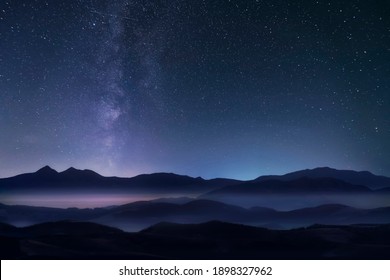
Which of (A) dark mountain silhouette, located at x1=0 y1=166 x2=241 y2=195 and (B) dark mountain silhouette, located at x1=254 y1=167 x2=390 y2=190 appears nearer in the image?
(B) dark mountain silhouette, located at x1=254 y1=167 x2=390 y2=190

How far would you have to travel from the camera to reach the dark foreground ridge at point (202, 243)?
610 cm

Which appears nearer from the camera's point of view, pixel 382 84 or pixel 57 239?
pixel 57 239

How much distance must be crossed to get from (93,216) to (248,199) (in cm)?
265

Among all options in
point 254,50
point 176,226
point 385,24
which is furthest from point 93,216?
point 385,24

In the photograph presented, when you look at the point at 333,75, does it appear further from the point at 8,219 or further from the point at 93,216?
the point at 8,219

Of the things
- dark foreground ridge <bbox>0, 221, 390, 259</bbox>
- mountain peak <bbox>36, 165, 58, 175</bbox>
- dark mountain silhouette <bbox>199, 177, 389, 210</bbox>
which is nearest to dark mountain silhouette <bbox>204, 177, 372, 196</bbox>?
dark mountain silhouette <bbox>199, 177, 389, 210</bbox>

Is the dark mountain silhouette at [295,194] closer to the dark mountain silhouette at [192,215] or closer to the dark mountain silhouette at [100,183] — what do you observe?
the dark mountain silhouette at [192,215]

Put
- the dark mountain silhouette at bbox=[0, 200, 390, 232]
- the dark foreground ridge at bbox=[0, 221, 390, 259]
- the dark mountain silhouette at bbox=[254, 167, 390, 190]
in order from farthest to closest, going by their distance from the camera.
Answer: the dark mountain silhouette at bbox=[254, 167, 390, 190], the dark mountain silhouette at bbox=[0, 200, 390, 232], the dark foreground ridge at bbox=[0, 221, 390, 259]

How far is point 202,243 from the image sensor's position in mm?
6137

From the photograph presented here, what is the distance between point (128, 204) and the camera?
6457 mm

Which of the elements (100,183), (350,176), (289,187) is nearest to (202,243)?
(289,187)

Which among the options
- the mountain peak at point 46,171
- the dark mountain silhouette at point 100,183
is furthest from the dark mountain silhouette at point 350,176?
the mountain peak at point 46,171

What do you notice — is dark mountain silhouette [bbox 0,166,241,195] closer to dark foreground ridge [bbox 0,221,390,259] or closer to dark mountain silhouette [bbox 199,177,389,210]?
dark mountain silhouette [bbox 199,177,389,210]

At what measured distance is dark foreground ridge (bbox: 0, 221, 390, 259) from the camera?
6.10 meters
